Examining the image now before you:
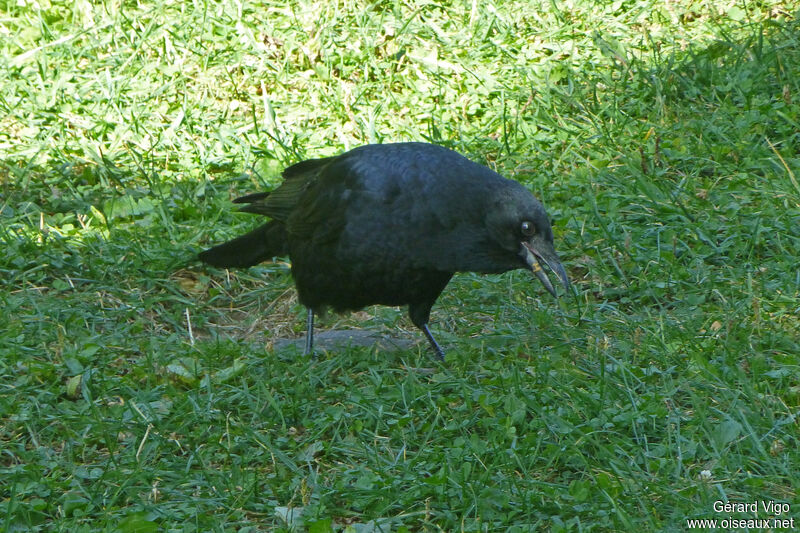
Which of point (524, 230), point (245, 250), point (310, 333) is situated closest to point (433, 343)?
point (310, 333)

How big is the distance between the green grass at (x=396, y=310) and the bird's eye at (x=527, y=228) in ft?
1.81

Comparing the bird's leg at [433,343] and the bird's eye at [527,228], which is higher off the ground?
the bird's eye at [527,228]

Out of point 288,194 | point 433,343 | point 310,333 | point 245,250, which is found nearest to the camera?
point 433,343

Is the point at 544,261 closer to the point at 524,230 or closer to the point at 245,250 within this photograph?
the point at 524,230

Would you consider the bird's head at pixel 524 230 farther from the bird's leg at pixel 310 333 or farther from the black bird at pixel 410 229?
the bird's leg at pixel 310 333

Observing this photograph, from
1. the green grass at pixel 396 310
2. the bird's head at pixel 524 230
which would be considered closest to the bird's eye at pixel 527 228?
the bird's head at pixel 524 230

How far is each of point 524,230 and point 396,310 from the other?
53.7 inches

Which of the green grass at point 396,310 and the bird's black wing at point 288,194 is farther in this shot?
the bird's black wing at point 288,194

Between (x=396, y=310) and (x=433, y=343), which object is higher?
(x=433, y=343)

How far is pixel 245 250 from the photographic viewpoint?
5191 millimetres

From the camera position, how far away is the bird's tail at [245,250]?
203 inches

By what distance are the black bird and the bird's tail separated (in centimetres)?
44

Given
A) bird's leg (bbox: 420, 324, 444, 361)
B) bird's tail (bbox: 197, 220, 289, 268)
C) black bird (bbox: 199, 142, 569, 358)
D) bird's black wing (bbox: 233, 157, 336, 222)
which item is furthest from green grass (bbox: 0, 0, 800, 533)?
bird's black wing (bbox: 233, 157, 336, 222)

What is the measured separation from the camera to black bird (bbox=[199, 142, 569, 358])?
4.12 m
